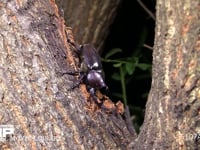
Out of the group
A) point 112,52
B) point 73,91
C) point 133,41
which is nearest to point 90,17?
point 112,52

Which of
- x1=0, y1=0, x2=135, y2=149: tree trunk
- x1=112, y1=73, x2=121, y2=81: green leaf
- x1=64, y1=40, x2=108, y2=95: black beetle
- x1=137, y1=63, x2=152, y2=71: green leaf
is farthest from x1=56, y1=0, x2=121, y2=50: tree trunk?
x1=0, y1=0, x2=135, y2=149: tree trunk

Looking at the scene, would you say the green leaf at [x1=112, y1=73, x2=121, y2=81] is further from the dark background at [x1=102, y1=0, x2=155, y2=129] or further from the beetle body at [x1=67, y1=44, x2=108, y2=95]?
the beetle body at [x1=67, y1=44, x2=108, y2=95]

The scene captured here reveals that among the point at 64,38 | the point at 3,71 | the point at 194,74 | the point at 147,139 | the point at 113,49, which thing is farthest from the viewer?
the point at 113,49

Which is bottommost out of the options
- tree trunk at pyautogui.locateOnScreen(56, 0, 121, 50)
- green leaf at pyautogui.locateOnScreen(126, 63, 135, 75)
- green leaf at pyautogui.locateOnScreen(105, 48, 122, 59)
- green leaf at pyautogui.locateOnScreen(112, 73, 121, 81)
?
green leaf at pyautogui.locateOnScreen(112, 73, 121, 81)

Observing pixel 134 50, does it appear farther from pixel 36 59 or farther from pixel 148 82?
pixel 36 59

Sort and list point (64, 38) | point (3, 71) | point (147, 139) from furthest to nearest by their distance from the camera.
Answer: point (64, 38) → point (3, 71) → point (147, 139)

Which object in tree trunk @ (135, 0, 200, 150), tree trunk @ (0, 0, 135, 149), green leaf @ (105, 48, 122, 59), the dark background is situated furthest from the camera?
the dark background

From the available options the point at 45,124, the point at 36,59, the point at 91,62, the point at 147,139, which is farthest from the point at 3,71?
the point at 147,139
